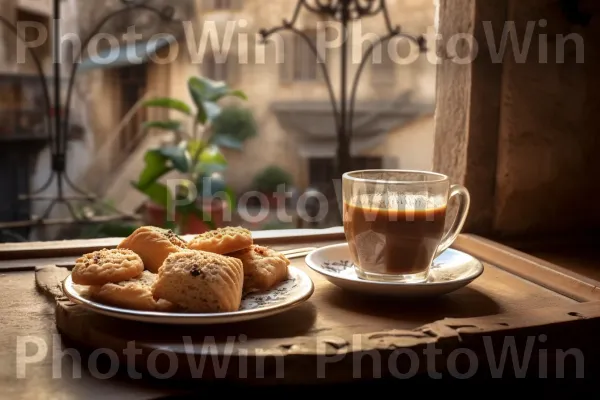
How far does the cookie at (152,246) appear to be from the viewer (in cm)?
75

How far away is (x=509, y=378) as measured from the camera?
707 mm

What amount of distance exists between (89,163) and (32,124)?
996 mm

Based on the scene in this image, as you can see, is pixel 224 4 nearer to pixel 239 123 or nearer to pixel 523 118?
pixel 239 123

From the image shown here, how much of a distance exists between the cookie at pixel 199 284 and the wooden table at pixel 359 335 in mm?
27

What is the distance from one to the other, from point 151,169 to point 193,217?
0.68 feet

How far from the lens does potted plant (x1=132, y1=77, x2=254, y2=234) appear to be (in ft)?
7.11

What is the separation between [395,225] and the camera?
2.55ft

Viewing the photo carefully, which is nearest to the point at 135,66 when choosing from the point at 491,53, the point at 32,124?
the point at 32,124

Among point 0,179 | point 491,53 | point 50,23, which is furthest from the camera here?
point 50,23

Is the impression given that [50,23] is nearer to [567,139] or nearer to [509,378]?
[567,139]
